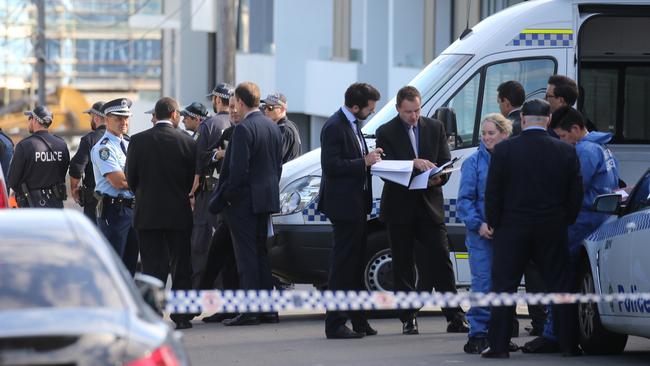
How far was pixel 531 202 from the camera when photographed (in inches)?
375

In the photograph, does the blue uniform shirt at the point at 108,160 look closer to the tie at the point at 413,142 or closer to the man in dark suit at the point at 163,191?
the man in dark suit at the point at 163,191

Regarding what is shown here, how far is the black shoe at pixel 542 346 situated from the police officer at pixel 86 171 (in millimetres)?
5259

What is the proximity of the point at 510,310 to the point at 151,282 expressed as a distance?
3812 mm

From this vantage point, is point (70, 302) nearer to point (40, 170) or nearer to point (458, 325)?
point (458, 325)

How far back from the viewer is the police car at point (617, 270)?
9117 mm

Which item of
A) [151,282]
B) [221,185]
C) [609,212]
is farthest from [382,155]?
[151,282]

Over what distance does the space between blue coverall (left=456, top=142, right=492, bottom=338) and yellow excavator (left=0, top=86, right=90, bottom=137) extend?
5721 cm

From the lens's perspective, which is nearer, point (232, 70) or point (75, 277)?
point (75, 277)

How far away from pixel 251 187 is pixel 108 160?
1460 mm

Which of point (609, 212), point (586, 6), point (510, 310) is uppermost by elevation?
point (586, 6)

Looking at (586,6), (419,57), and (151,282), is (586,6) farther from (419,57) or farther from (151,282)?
(419,57)

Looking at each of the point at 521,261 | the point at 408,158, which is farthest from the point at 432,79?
the point at 521,261

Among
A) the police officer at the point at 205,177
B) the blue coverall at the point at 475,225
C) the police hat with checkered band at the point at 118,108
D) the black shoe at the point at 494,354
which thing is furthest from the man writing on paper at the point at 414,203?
the police hat with checkered band at the point at 118,108

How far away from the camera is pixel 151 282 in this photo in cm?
648
